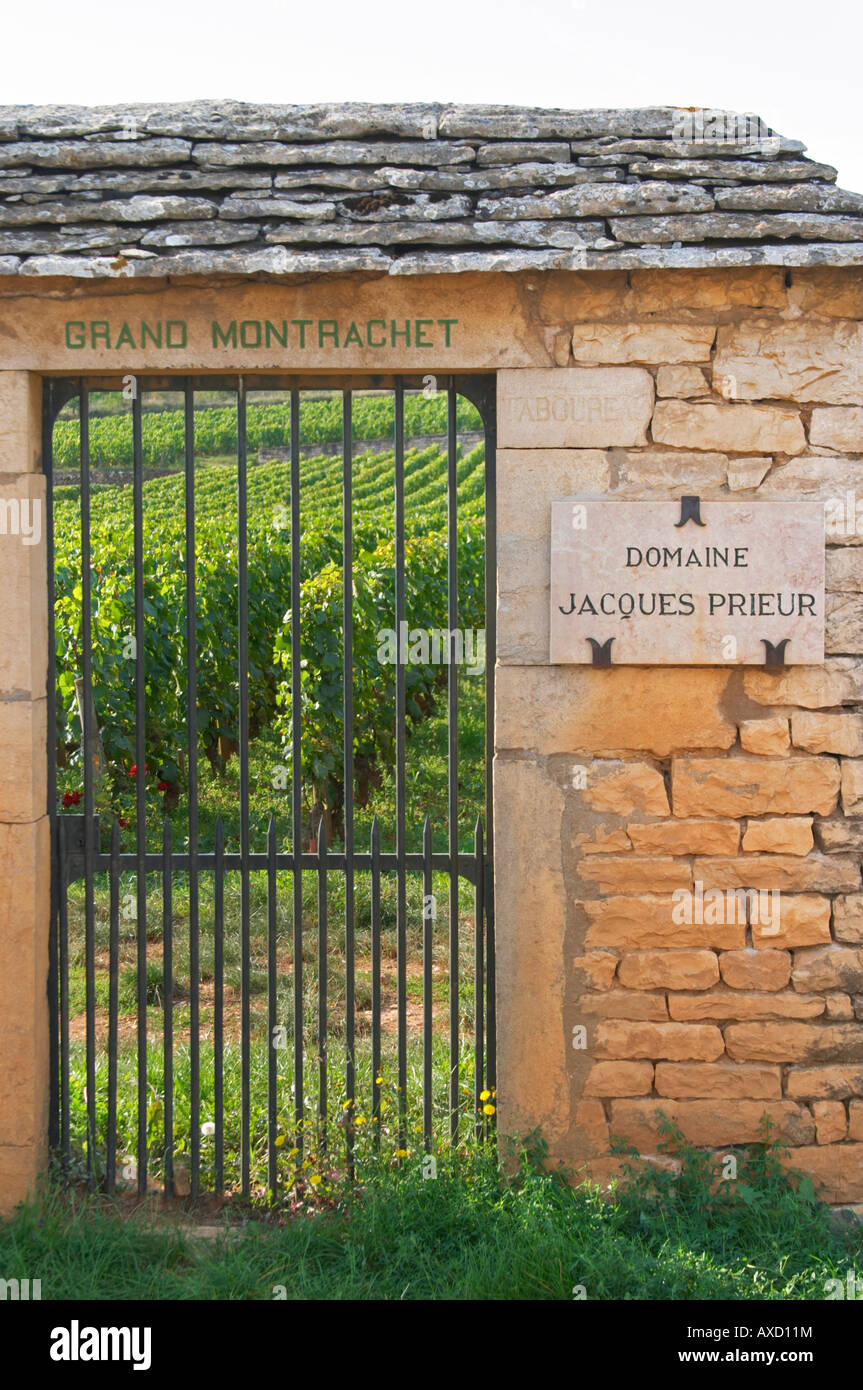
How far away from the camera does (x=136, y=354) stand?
145 inches

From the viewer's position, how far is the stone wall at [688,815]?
3658mm

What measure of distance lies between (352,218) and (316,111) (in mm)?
509

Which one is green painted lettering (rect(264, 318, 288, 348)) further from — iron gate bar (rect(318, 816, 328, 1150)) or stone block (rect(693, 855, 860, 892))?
stone block (rect(693, 855, 860, 892))

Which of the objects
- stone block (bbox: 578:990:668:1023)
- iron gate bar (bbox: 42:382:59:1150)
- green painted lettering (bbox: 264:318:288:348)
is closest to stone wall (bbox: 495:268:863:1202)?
stone block (bbox: 578:990:668:1023)

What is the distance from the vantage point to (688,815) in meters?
3.70

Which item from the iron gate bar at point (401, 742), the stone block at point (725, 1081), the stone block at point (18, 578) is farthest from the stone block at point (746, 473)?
the stone block at point (18, 578)

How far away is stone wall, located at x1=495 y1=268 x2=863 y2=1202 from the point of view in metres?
3.66

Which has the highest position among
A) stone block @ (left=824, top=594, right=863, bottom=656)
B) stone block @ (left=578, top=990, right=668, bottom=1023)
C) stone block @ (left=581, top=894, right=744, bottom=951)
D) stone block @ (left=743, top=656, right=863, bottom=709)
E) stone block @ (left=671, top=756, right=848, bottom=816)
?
stone block @ (left=824, top=594, right=863, bottom=656)

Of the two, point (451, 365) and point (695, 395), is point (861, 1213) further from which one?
point (451, 365)

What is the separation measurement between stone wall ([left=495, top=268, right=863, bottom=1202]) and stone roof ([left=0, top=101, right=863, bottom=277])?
1.00 ft

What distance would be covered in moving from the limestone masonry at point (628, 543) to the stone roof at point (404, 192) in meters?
0.02

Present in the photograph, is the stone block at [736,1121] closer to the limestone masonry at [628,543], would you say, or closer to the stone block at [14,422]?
the limestone masonry at [628,543]
